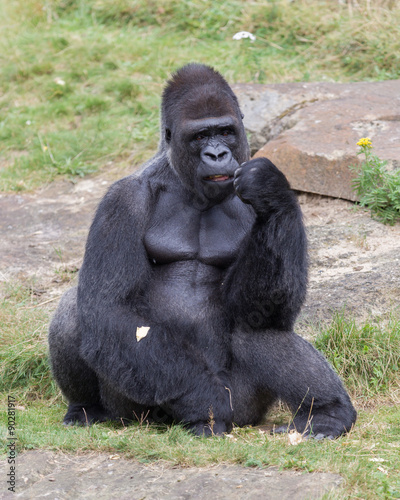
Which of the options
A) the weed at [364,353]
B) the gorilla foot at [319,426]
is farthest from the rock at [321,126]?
the gorilla foot at [319,426]

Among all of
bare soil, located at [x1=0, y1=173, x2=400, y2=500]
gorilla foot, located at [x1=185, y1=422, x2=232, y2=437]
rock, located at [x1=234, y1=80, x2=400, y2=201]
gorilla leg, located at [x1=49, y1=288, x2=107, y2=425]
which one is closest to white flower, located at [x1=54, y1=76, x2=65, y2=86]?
bare soil, located at [x1=0, y1=173, x2=400, y2=500]

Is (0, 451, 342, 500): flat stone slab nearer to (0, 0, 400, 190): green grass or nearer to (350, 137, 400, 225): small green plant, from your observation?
(350, 137, 400, 225): small green plant

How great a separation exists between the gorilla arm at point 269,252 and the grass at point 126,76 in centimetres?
79

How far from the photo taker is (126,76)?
9109mm

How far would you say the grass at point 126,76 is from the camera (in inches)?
180

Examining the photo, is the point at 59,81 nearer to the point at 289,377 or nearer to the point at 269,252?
the point at 269,252

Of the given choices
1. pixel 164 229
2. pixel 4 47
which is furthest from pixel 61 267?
pixel 4 47

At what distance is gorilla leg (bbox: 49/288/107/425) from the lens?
411 centimetres

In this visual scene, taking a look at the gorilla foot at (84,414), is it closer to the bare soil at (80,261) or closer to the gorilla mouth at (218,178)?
the bare soil at (80,261)

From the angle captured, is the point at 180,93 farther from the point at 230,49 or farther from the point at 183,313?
the point at 230,49

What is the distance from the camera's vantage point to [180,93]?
12.9ft

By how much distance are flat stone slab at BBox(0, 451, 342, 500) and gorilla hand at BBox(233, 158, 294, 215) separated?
1252 millimetres

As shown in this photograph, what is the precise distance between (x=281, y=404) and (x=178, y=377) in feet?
3.04

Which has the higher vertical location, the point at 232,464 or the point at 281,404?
the point at 232,464
